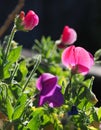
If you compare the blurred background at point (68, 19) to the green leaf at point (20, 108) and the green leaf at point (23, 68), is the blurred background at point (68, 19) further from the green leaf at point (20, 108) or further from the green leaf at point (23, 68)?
the green leaf at point (20, 108)

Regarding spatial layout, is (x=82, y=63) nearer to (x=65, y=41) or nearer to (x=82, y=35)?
(x=65, y=41)

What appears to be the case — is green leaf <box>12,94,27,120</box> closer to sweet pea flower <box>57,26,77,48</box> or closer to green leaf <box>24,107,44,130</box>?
green leaf <box>24,107,44,130</box>

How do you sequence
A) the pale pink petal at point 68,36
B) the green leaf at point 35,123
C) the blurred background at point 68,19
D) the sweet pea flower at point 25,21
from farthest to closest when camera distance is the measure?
the blurred background at point 68,19, the pale pink petal at point 68,36, the sweet pea flower at point 25,21, the green leaf at point 35,123

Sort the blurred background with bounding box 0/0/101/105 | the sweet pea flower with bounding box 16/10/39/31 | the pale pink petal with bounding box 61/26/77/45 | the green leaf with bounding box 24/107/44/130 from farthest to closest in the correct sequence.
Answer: the blurred background with bounding box 0/0/101/105 < the pale pink petal with bounding box 61/26/77/45 < the sweet pea flower with bounding box 16/10/39/31 < the green leaf with bounding box 24/107/44/130

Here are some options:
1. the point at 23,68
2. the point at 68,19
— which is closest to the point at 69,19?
the point at 68,19

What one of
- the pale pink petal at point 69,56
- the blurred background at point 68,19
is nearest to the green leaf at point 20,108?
the pale pink petal at point 69,56

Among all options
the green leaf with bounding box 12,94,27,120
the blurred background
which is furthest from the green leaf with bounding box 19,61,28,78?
the blurred background
